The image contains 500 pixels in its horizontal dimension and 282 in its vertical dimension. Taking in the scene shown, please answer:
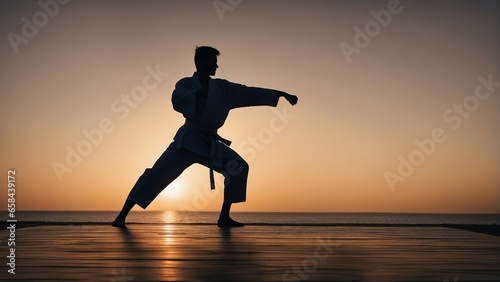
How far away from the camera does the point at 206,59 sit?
681cm

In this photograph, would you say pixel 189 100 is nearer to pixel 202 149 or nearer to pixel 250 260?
pixel 202 149

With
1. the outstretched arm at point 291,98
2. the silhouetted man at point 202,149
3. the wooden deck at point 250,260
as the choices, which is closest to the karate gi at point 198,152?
the silhouetted man at point 202,149

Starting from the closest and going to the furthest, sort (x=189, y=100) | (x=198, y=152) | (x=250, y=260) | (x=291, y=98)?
(x=250, y=260) < (x=189, y=100) < (x=198, y=152) < (x=291, y=98)

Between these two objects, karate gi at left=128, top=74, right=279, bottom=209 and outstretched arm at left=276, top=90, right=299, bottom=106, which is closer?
karate gi at left=128, top=74, right=279, bottom=209

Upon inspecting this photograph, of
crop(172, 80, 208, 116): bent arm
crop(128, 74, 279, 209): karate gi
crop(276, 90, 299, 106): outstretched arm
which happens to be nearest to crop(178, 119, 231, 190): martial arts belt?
crop(128, 74, 279, 209): karate gi

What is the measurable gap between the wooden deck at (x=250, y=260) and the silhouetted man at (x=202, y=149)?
2198 mm

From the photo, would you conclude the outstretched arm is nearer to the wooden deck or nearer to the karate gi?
the karate gi

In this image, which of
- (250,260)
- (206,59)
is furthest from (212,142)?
(250,260)

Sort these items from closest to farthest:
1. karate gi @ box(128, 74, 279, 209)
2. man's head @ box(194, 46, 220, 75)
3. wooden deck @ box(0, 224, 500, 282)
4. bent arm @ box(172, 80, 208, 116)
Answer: wooden deck @ box(0, 224, 500, 282)
bent arm @ box(172, 80, 208, 116)
karate gi @ box(128, 74, 279, 209)
man's head @ box(194, 46, 220, 75)

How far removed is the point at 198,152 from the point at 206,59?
3.17ft

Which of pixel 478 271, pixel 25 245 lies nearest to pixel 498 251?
pixel 478 271

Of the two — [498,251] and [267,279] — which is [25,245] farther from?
[498,251]

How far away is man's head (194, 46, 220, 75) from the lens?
681 centimetres

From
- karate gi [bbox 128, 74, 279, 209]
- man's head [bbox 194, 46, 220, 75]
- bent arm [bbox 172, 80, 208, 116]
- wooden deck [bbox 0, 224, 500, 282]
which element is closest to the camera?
wooden deck [bbox 0, 224, 500, 282]
